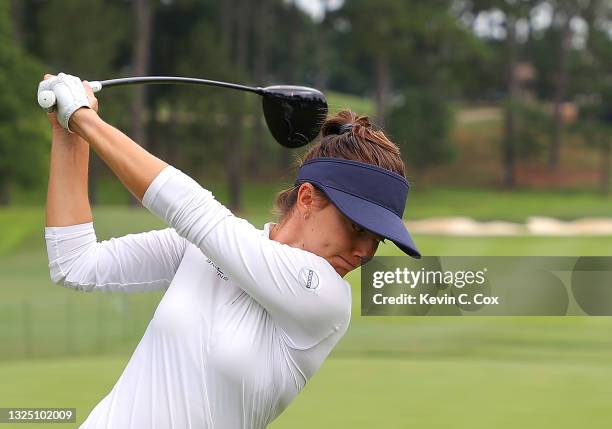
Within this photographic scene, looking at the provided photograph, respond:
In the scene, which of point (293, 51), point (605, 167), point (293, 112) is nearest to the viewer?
point (293, 112)

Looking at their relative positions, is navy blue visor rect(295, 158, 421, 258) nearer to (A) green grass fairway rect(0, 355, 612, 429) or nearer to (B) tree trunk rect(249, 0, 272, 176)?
(A) green grass fairway rect(0, 355, 612, 429)

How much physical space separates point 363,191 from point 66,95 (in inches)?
25.6

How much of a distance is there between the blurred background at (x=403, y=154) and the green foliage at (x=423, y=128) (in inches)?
3.4

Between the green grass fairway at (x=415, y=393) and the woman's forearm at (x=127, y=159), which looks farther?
the green grass fairway at (x=415, y=393)

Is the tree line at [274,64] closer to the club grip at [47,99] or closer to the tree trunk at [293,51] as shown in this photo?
the tree trunk at [293,51]

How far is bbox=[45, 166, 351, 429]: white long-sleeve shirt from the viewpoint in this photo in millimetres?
2363

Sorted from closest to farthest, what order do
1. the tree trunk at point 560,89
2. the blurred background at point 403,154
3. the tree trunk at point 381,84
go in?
the blurred background at point 403,154, the tree trunk at point 381,84, the tree trunk at point 560,89

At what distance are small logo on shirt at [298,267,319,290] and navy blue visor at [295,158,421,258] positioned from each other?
6.1 inches

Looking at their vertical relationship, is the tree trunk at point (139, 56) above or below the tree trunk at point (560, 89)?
above

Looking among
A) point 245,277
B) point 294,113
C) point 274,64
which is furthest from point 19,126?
point 274,64

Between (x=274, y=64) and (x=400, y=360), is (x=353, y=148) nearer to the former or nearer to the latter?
(x=400, y=360)

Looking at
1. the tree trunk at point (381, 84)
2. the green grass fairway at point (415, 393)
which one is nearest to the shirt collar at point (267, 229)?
the green grass fairway at point (415, 393)

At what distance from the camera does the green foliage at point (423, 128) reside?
4859 centimetres

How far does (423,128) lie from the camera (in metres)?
48.9
